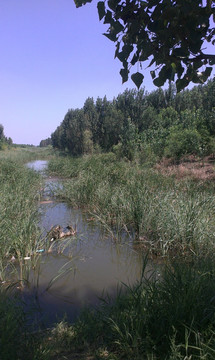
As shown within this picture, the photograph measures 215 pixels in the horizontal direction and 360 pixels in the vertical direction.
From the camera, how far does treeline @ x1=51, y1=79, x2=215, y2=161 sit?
56.0 ft

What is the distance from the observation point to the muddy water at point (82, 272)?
3.68 metres

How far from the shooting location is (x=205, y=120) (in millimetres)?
17281

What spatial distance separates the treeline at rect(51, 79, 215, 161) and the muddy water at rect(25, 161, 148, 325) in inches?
423

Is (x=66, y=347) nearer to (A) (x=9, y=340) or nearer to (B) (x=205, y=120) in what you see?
(A) (x=9, y=340)

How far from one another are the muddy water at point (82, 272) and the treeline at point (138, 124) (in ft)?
35.3

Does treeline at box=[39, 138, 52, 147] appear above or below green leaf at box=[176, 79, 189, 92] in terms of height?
above

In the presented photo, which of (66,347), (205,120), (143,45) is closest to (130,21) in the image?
(143,45)

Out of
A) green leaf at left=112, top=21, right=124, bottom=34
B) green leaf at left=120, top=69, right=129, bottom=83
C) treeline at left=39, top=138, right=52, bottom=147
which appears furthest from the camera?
treeline at left=39, top=138, right=52, bottom=147

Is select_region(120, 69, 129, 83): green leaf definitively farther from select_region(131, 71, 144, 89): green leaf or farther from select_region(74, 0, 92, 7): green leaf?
select_region(74, 0, 92, 7): green leaf

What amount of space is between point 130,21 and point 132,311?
91.8 inches

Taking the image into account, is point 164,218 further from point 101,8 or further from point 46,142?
point 46,142

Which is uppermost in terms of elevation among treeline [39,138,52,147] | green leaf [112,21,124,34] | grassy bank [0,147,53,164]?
treeline [39,138,52,147]

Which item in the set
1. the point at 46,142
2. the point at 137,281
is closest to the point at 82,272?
the point at 137,281

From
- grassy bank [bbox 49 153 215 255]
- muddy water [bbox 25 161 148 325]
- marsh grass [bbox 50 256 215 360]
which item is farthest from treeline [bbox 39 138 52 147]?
marsh grass [bbox 50 256 215 360]
